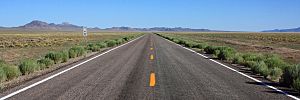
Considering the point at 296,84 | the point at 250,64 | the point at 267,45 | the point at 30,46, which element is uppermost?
the point at 296,84

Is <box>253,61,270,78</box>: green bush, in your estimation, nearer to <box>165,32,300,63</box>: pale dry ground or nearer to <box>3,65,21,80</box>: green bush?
<box>3,65,21,80</box>: green bush

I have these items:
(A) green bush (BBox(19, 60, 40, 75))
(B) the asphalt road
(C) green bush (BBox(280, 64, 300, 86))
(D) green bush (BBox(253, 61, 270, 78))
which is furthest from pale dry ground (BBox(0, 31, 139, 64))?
(C) green bush (BBox(280, 64, 300, 86))

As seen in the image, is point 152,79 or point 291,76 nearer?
point 291,76

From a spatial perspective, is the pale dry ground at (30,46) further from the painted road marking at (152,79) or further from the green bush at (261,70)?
the green bush at (261,70)

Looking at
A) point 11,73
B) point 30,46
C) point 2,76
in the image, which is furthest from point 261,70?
point 30,46

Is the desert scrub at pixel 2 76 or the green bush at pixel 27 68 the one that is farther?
the green bush at pixel 27 68

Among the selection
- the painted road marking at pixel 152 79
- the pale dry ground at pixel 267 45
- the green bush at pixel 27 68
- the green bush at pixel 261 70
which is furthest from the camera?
the pale dry ground at pixel 267 45

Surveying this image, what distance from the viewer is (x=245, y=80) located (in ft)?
35.9

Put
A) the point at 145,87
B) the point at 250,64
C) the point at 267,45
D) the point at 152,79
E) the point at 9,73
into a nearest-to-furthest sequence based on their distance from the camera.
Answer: the point at 145,87, the point at 152,79, the point at 9,73, the point at 250,64, the point at 267,45

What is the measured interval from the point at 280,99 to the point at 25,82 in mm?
6420

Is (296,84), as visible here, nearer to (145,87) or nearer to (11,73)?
(145,87)

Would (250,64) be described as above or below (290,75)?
below

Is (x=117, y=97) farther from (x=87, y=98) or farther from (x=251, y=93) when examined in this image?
(x=251, y=93)

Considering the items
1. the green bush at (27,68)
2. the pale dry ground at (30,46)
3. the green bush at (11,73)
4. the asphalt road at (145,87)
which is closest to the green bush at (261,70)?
the asphalt road at (145,87)
